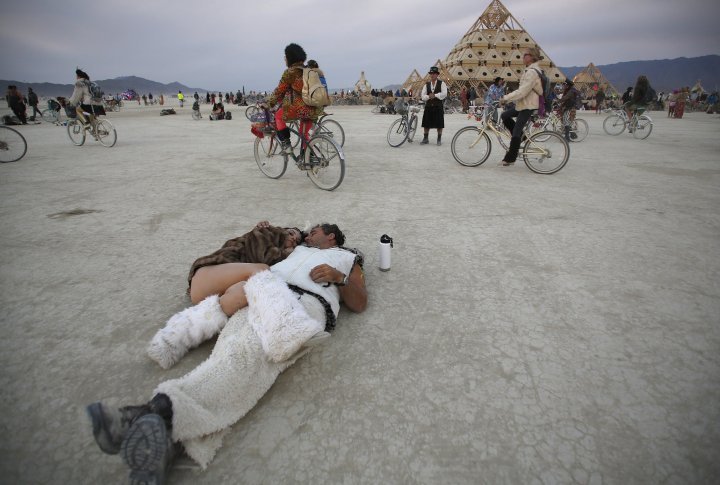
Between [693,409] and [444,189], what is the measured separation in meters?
4.22

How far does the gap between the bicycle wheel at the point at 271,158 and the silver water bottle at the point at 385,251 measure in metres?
3.65

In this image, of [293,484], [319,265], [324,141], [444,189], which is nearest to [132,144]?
[324,141]

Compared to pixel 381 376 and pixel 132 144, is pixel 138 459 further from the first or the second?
pixel 132 144

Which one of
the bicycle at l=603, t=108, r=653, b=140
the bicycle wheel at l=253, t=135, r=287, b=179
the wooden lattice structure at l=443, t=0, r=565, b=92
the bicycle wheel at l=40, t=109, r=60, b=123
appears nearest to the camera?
the bicycle wheel at l=253, t=135, r=287, b=179

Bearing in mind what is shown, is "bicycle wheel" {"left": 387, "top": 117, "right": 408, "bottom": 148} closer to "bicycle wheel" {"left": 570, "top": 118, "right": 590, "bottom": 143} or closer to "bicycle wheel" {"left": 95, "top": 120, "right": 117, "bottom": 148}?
"bicycle wheel" {"left": 570, "top": 118, "right": 590, "bottom": 143}

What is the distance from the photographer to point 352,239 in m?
3.59

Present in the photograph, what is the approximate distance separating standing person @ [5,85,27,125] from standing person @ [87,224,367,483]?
20677mm

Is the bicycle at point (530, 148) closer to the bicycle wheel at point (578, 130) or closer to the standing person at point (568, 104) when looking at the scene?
Result: the standing person at point (568, 104)

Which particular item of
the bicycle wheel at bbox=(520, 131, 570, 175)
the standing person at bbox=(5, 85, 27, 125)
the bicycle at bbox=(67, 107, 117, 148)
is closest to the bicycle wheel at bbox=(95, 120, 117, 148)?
the bicycle at bbox=(67, 107, 117, 148)

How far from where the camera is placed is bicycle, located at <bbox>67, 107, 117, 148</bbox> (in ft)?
30.3

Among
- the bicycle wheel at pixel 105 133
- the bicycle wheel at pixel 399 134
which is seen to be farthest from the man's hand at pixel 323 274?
the bicycle wheel at pixel 105 133

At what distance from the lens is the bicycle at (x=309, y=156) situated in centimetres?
528

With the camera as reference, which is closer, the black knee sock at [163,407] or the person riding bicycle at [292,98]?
the black knee sock at [163,407]

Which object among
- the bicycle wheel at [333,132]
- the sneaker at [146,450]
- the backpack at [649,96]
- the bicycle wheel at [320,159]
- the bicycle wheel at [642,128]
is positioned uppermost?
the backpack at [649,96]
